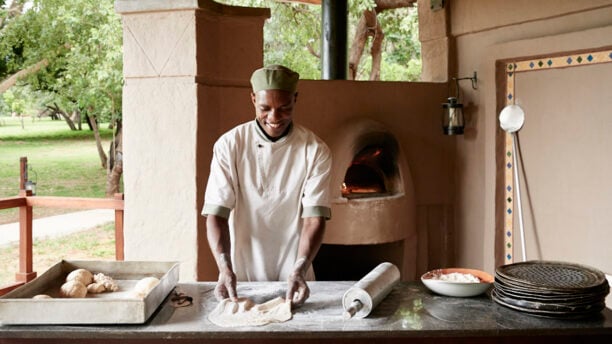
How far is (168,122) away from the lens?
4.16 metres

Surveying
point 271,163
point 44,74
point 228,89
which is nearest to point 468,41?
point 228,89

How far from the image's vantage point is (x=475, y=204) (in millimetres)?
5324

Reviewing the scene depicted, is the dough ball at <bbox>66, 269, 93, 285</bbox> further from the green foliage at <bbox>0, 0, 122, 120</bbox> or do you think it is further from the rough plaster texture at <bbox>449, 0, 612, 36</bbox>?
the green foliage at <bbox>0, 0, 122, 120</bbox>

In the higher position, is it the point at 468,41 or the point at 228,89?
the point at 468,41

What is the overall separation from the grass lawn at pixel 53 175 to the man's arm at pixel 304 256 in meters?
8.72

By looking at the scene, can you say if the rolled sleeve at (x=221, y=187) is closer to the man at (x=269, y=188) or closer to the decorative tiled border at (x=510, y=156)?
the man at (x=269, y=188)

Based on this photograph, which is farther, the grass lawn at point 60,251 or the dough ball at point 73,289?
the grass lawn at point 60,251

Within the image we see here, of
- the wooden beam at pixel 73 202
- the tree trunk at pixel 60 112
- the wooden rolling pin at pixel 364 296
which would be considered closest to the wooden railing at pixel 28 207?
the wooden beam at pixel 73 202

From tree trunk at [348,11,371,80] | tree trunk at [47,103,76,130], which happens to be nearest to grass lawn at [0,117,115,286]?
tree trunk at [47,103,76,130]

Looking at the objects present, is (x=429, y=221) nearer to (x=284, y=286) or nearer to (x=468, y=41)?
(x=468, y=41)

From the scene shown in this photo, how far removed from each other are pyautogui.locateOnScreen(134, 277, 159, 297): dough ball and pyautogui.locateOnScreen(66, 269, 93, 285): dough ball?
0.20 metres

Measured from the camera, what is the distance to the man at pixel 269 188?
8.89 ft

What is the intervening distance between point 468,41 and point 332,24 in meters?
1.30

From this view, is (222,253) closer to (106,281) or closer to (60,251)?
(106,281)
